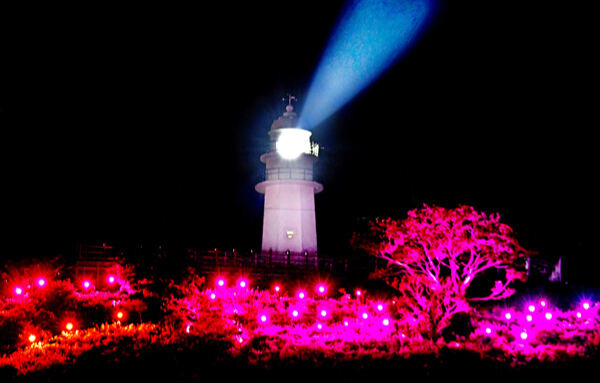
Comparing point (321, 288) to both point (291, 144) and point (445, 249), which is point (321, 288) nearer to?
point (445, 249)

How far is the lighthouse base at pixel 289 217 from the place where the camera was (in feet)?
72.3

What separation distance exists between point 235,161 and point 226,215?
15.8 feet

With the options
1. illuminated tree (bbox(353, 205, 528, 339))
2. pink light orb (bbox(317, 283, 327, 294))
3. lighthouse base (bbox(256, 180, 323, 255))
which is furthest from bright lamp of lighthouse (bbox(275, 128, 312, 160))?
illuminated tree (bbox(353, 205, 528, 339))

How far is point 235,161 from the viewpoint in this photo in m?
41.7

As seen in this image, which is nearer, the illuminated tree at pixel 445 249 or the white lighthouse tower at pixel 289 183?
the illuminated tree at pixel 445 249

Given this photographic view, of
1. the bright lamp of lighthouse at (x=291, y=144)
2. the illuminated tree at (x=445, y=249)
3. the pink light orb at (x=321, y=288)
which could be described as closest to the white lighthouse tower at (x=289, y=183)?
the bright lamp of lighthouse at (x=291, y=144)

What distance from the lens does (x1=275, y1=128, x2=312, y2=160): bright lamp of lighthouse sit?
21719 millimetres

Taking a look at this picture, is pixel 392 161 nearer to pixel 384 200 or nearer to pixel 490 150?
pixel 384 200

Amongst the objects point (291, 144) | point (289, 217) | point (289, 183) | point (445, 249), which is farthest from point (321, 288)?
point (291, 144)

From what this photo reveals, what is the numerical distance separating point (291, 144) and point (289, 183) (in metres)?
1.63

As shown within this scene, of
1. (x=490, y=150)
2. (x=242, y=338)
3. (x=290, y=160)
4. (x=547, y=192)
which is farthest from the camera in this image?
(x=490, y=150)

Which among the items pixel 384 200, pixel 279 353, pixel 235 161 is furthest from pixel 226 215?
pixel 279 353

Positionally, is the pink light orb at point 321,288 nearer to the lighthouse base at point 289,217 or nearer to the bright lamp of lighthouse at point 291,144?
the lighthouse base at point 289,217

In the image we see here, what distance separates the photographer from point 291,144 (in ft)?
71.5
